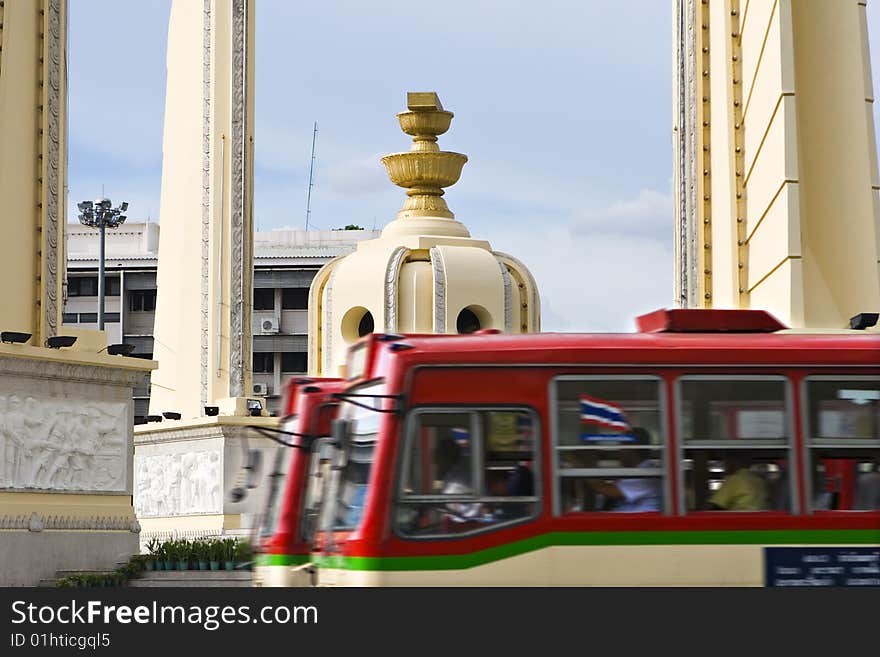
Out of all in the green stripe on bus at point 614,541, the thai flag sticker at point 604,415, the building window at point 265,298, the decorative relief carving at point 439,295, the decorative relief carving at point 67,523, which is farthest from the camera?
the building window at point 265,298

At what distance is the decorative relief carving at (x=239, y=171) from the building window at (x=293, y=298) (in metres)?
45.7

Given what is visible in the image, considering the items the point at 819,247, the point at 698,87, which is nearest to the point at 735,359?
the point at 819,247

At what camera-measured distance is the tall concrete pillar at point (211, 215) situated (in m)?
32.6

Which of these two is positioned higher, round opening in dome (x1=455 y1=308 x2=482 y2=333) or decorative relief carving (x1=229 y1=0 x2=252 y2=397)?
decorative relief carving (x1=229 y1=0 x2=252 y2=397)

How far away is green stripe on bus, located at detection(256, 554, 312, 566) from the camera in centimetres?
1211

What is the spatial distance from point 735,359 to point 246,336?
2304 cm

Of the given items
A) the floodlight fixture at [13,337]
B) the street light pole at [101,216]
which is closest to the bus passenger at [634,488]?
the floodlight fixture at [13,337]

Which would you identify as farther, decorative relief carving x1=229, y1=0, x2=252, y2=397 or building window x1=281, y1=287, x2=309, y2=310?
building window x1=281, y1=287, x2=309, y2=310

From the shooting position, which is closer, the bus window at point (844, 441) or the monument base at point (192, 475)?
the bus window at point (844, 441)

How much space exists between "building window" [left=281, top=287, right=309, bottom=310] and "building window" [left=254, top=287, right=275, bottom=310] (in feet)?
1.82

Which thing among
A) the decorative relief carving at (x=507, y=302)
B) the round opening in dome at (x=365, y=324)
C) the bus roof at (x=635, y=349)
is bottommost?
the bus roof at (x=635, y=349)

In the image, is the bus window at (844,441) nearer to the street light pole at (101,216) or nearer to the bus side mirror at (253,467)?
the bus side mirror at (253,467)

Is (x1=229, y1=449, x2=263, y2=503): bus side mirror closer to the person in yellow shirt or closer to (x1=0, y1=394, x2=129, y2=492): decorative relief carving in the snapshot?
the person in yellow shirt

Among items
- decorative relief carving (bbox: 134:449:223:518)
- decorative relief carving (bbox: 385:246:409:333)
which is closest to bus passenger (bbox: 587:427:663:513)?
decorative relief carving (bbox: 134:449:223:518)
